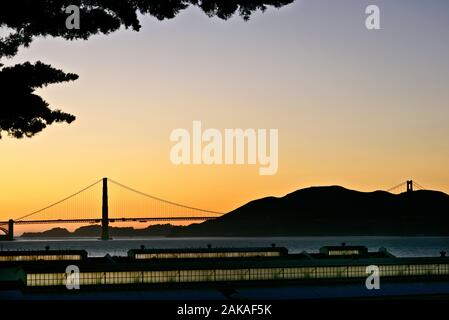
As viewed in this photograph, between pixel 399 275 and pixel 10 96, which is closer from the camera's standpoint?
pixel 10 96

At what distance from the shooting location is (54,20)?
954cm

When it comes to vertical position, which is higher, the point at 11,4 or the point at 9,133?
the point at 11,4

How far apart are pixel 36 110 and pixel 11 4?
291 cm

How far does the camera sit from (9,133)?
12.3m

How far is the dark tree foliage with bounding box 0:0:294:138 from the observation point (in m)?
9.00

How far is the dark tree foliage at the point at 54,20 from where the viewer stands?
29.5 feet

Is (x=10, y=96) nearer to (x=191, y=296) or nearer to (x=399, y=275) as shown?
(x=191, y=296)

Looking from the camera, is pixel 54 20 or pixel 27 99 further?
pixel 27 99

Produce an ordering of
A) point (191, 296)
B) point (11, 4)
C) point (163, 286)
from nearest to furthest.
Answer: point (11, 4) < point (191, 296) < point (163, 286)

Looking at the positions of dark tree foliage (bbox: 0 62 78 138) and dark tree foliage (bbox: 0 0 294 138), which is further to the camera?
dark tree foliage (bbox: 0 62 78 138)

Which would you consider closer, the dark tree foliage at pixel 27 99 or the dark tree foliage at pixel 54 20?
the dark tree foliage at pixel 54 20

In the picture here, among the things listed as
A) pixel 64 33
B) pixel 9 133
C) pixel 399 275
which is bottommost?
pixel 399 275
